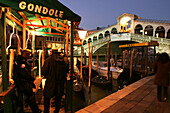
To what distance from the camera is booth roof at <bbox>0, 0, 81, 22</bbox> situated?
1879 millimetres

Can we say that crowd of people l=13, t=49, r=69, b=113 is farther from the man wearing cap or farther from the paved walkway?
the paved walkway

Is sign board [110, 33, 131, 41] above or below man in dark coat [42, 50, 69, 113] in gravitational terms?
above

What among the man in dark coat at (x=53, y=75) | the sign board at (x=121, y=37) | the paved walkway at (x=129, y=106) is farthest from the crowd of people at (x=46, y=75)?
the sign board at (x=121, y=37)

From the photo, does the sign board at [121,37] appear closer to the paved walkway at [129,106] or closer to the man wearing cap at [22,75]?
the paved walkway at [129,106]

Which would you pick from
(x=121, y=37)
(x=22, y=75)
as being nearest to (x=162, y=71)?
(x=22, y=75)

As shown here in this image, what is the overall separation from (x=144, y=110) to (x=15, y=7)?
13.3 feet

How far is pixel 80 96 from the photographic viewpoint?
756cm

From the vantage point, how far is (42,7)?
7.14ft

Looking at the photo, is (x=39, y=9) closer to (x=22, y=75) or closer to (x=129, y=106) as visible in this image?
(x=22, y=75)

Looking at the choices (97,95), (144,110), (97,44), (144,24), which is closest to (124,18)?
(144,24)

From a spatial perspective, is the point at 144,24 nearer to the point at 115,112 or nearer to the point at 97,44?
the point at 97,44

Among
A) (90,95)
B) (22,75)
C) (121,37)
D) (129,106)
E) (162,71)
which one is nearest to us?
(22,75)

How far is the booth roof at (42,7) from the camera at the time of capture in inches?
74.0

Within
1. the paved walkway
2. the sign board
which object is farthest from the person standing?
the sign board
